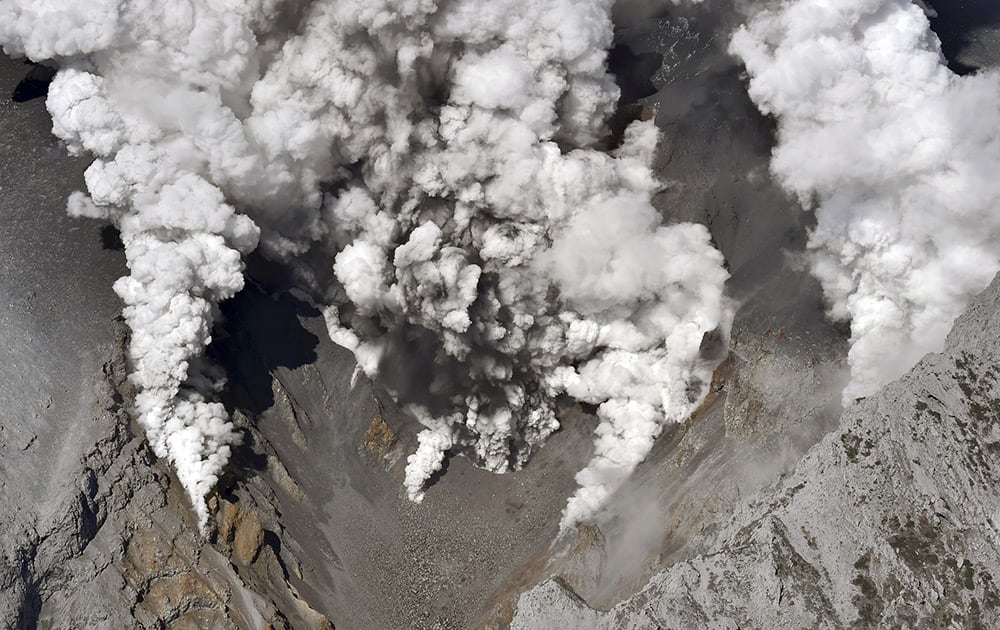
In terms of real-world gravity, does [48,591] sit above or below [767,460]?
below

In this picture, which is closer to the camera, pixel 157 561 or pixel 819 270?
pixel 157 561

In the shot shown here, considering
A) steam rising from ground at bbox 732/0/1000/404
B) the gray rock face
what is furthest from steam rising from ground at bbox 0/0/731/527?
the gray rock face

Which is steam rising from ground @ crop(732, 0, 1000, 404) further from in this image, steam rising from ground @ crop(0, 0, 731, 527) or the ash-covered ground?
steam rising from ground @ crop(0, 0, 731, 527)

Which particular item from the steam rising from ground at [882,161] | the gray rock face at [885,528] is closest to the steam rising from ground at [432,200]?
the steam rising from ground at [882,161]

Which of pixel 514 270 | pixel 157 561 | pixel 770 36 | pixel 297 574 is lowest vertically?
pixel 297 574

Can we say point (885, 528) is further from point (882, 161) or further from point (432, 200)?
point (432, 200)

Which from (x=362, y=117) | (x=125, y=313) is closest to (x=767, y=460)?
(x=362, y=117)

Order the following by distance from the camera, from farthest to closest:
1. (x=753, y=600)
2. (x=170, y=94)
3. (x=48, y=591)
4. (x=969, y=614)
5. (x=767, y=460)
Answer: (x=170, y=94)
(x=767, y=460)
(x=48, y=591)
(x=753, y=600)
(x=969, y=614)

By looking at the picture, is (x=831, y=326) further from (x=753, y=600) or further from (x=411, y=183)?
(x=411, y=183)
